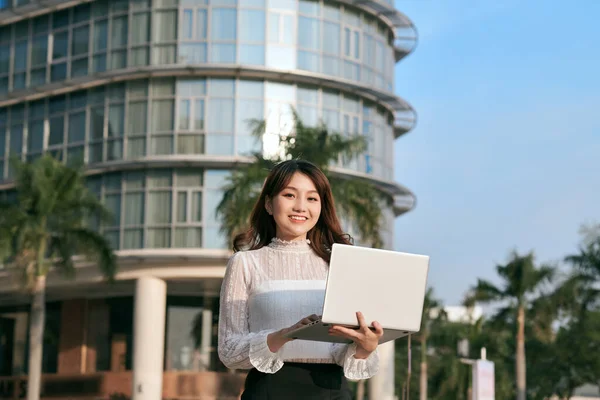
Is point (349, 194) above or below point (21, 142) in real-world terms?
below

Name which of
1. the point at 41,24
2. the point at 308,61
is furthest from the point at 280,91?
the point at 41,24

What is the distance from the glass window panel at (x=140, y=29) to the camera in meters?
38.0

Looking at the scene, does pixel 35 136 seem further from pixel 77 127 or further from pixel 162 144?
pixel 162 144

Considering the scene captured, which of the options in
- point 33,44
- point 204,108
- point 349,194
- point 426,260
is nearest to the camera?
point 426,260

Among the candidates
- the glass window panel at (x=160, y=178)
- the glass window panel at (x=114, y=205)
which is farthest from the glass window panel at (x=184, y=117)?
the glass window panel at (x=114, y=205)

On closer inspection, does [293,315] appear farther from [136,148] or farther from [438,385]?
[438,385]

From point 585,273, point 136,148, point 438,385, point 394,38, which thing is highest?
point 394,38

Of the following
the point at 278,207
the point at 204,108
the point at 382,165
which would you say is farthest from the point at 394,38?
the point at 278,207

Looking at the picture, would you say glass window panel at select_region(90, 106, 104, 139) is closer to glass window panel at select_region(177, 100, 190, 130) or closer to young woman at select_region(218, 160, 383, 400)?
glass window panel at select_region(177, 100, 190, 130)

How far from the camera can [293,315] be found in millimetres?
4305

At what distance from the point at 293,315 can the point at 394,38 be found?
1532 inches

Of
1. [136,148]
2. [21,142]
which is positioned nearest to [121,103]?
[136,148]

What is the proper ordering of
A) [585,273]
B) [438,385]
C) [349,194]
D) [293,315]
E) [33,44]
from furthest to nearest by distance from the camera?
[438,385] → [585,273] → [33,44] → [349,194] → [293,315]

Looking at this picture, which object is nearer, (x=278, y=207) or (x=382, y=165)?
(x=278, y=207)
